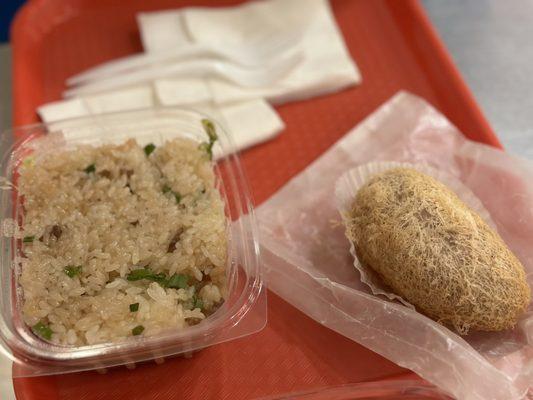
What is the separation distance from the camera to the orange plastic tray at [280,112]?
1.32m

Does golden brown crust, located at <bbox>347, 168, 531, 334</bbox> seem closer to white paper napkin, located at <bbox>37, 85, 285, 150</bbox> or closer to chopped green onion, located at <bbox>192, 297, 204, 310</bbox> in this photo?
chopped green onion, located at <bbox>192, 297, 204, 310</bbox>

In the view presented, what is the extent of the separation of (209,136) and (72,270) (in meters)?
0.55

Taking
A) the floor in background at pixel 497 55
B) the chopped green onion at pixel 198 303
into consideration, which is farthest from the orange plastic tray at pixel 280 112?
the floor in background at pixel 497 55

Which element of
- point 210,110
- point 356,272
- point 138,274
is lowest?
Answer: point 356,272

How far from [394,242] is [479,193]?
446 millimetres

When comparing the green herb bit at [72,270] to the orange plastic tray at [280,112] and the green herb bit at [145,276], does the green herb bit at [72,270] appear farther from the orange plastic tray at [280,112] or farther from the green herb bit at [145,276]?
the orange plastic tray at [280,112]

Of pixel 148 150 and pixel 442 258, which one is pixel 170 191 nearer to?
pixel 148 150

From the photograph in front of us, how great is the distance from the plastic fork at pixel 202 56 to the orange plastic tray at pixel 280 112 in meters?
0.11

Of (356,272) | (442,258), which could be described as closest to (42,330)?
(356,272)

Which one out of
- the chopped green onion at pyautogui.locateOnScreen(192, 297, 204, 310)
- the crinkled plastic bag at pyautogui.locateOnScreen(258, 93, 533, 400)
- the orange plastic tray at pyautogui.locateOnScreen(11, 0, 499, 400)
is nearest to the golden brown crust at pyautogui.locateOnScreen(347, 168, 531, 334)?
the crinkled plastic bag at pyautogui.locateOnScreen(258, 93, 533, 400)

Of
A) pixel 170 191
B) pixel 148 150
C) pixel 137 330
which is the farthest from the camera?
pixel 148 150

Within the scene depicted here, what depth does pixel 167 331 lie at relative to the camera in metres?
1.21

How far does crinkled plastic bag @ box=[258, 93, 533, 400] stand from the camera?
4.10 ft

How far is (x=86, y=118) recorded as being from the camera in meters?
1.64
